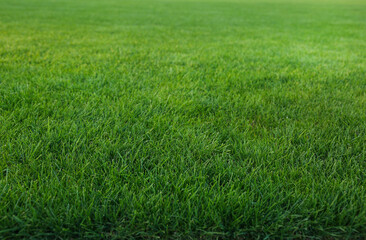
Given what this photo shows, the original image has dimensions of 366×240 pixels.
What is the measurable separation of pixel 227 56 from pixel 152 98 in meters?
2.32

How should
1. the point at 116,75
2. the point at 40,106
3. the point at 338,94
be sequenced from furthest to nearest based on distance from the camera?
the point at 116,75, the point at 338,94, the point at 40,106

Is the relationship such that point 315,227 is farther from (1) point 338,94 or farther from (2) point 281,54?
(2) point 281,54

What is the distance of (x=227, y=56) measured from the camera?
4.16 m

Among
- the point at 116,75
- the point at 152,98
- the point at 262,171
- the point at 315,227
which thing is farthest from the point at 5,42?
the point at 315,227

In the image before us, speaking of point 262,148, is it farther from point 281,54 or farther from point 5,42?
point 5,42

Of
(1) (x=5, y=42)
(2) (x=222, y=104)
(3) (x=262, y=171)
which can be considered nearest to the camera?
(3) (x=262, y=171)

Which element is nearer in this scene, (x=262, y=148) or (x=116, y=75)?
(x=262, y=148)

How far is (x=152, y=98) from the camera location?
225 cm

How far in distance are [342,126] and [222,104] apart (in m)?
0.91

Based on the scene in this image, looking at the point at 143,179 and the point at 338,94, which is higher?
the point at 338,94

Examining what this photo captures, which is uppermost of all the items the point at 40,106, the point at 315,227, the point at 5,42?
the point at 5,42

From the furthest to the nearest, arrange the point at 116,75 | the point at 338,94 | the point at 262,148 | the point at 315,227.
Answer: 1. the point at 116,75
2. the point at 338,94
3. the point at 262,148
4. the point at 315,227

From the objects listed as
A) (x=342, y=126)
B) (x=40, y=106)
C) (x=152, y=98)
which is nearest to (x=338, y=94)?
(x=342, y=126)

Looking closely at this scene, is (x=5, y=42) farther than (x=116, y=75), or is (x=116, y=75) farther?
(x=5, y=42)
